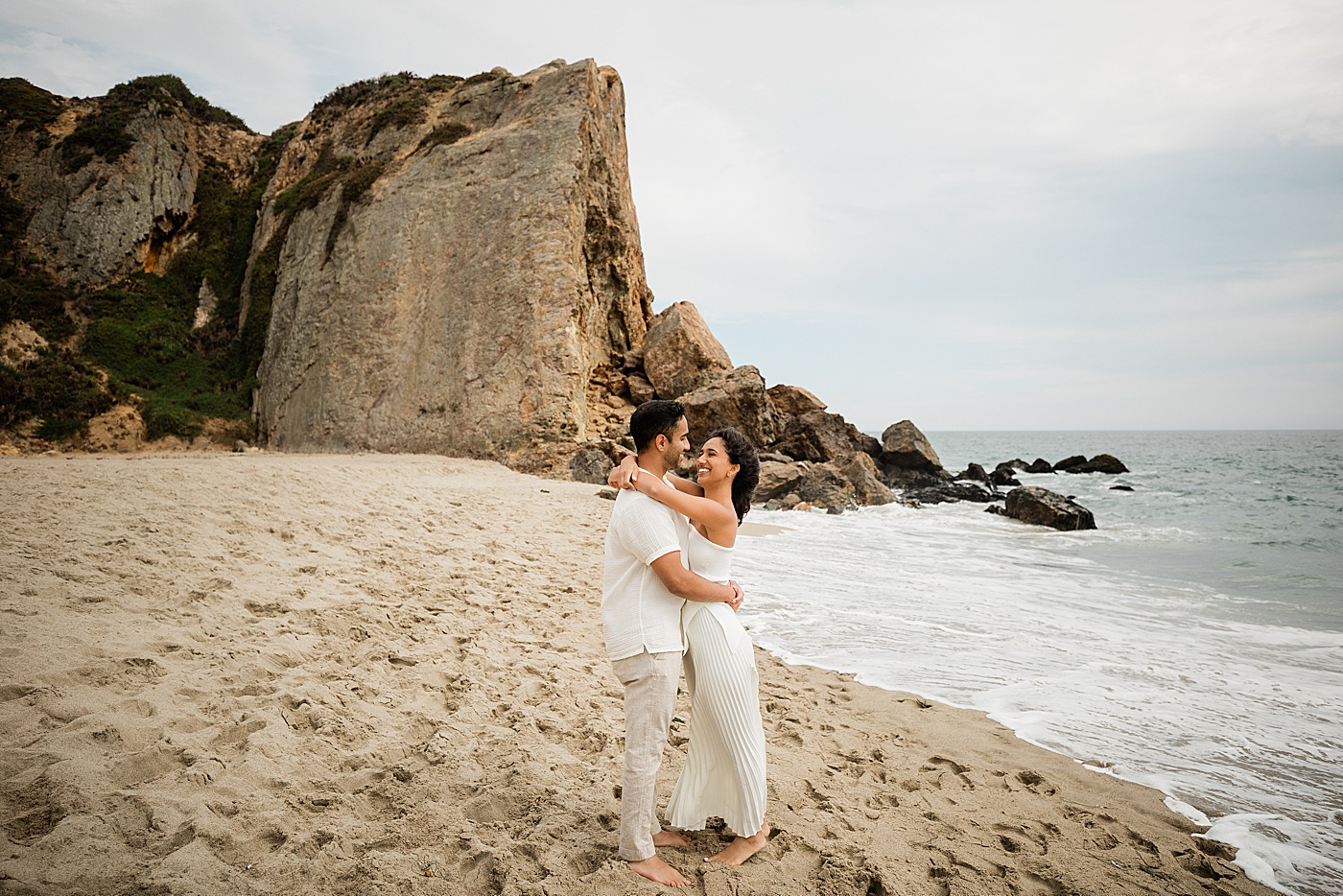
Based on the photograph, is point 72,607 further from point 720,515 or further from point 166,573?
point 720,515

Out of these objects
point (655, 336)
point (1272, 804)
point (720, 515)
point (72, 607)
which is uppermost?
point (655, 336)

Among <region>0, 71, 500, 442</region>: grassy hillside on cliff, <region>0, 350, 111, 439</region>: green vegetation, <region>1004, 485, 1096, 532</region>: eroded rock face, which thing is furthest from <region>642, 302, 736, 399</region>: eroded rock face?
<region>0, 350, 111, 439</region>: green vegetation

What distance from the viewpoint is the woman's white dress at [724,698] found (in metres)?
3.15

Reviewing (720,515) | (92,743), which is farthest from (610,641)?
(92,743)

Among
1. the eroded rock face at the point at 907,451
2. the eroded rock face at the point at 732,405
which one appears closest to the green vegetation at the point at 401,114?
the eroded rock face at the point at 732,405

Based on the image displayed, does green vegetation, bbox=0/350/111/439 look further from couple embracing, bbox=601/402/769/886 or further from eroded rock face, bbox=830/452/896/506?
couple embracing, bbox=601/402/769/886

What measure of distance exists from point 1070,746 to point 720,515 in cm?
377

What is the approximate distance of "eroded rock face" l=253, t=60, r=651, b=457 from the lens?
1823 cm

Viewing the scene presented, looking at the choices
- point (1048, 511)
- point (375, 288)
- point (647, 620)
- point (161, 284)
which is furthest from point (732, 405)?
point (161, 284)

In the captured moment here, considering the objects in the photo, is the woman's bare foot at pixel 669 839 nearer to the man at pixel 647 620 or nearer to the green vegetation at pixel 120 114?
the man at pixel 647 620

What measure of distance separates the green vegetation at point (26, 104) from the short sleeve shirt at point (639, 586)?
113 ft

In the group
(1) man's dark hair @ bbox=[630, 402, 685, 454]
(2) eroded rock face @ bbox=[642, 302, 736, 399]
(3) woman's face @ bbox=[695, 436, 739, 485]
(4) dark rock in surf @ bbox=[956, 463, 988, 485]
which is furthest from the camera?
(4) dark rock in surf @ bbox=[956, 463, 988, 485]

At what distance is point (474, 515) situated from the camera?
392 inches

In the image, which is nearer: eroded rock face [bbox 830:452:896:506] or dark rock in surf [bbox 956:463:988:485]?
eroded rock face [bbox 830:452:896:506]
